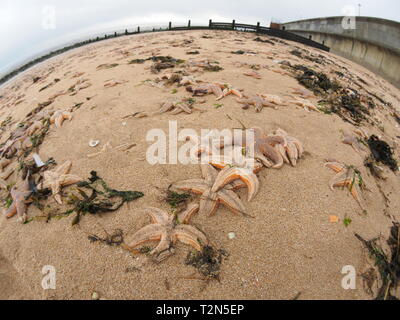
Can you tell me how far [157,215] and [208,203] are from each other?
0.70 m

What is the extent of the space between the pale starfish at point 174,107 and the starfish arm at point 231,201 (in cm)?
260

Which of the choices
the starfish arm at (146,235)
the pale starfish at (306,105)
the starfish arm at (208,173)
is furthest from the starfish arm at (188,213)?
the pale starfish at (306,105)

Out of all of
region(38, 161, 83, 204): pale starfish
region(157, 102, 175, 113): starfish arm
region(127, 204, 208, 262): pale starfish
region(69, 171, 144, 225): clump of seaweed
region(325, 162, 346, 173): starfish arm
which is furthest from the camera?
region(157, 102, 175, 113): starfish arm

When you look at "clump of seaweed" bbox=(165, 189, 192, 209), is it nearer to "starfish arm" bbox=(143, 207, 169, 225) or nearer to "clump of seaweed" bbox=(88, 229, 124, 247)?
"starfish arm" bbox=(143, 207, 169, 225)

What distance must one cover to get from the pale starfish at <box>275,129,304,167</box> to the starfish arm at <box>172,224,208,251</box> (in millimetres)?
1999

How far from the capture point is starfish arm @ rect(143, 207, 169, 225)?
2.91 m

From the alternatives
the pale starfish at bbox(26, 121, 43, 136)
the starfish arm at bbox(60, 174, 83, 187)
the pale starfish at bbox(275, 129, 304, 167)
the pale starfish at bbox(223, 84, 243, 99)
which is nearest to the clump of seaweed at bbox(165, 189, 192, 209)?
the starfish arm at bbox(60, 174, 83, 187)

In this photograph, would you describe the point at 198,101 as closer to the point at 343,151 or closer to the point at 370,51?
the point at 343,151

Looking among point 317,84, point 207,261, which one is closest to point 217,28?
point 317,84

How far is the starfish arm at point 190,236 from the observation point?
2.74m

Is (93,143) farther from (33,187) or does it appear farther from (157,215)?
(157,215)

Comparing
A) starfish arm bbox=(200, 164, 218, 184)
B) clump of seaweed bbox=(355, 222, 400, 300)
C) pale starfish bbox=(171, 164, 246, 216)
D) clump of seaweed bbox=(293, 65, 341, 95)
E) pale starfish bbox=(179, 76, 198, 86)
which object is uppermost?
pale starfish bbox=(179, 76, 198, 86)

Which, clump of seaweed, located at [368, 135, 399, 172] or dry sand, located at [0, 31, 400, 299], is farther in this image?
clump of seaweed, located at [368, 135, 399, 172]

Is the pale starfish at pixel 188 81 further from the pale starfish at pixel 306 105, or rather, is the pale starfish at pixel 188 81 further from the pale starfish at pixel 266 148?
the pale starfish at pixel 266 148
